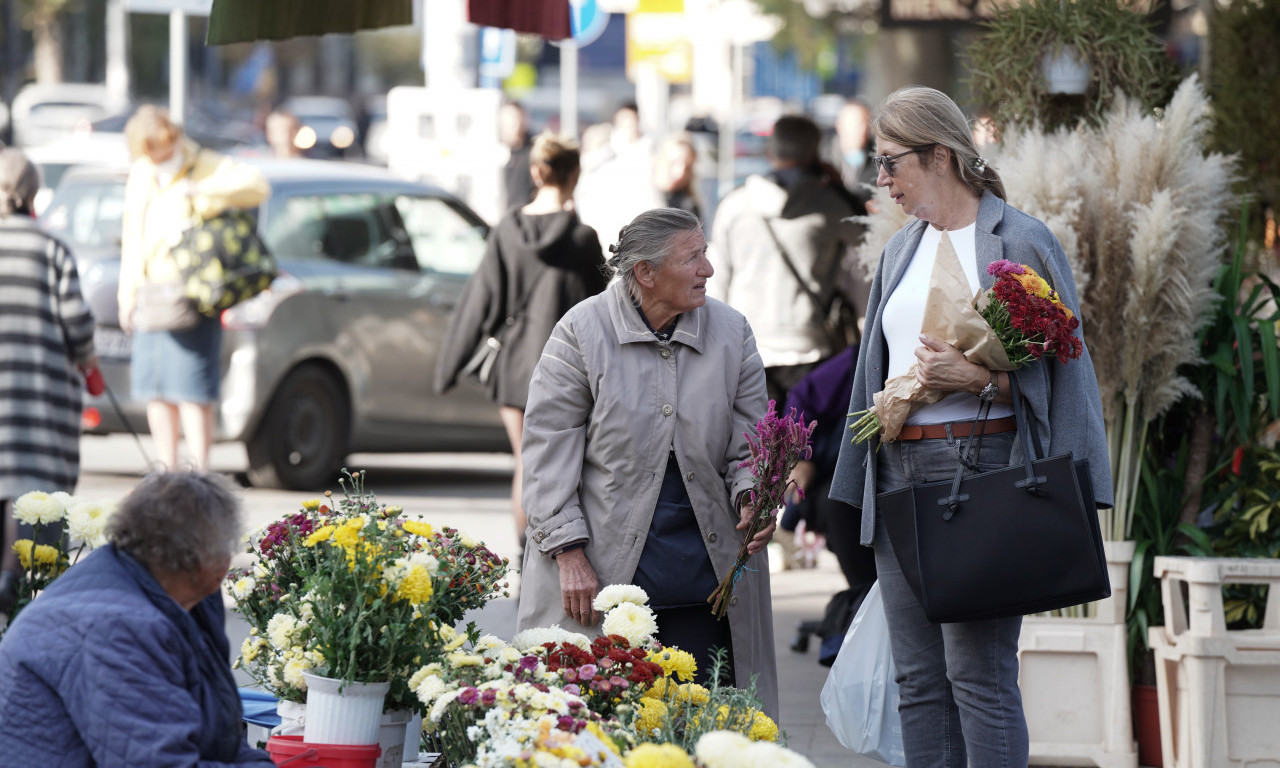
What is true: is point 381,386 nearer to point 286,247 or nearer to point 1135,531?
point 286,247

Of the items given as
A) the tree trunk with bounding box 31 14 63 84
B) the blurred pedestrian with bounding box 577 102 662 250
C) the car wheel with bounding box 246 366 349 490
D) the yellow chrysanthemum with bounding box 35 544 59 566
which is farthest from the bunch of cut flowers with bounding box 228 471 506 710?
the tree trunk with bounding box 31 14 63 84

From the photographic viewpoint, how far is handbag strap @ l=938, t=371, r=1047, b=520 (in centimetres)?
371

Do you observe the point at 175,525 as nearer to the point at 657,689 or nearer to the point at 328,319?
the point at 657,689

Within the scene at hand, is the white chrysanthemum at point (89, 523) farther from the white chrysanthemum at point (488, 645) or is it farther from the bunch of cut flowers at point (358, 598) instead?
the white chrysanthemum at point (488, 645)

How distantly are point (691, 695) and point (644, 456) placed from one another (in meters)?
0.81

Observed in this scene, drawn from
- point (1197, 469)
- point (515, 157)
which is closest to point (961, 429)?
point (1197, 469)

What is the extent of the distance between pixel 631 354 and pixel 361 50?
206ft

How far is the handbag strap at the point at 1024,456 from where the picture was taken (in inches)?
146

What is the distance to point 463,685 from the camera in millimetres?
3262

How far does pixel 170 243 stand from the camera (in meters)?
8.46

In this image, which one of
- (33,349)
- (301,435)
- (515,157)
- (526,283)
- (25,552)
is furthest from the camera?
(515,157)

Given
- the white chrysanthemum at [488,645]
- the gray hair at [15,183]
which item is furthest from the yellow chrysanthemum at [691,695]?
the gray hair at [15,183]

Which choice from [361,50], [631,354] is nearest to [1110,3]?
[631,354]

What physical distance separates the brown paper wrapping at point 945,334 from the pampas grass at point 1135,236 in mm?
1258
